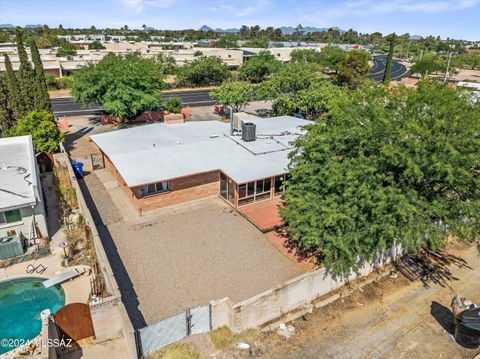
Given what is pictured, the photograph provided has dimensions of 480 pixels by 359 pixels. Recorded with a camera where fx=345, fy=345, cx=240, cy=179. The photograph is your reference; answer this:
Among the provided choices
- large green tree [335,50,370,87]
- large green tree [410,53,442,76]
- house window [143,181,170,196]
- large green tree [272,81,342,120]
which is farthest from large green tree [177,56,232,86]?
house window [143,181,170,196]

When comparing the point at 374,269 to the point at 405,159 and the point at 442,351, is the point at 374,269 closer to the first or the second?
the point at 442,351

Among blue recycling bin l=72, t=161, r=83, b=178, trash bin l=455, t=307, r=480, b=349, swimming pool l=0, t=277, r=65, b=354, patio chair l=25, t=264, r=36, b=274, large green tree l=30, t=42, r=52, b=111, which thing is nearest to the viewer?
trash bin l=455, t=307, r=480, b=349

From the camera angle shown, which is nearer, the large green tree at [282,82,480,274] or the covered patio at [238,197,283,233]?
the large green tree at [282,82,480,274]

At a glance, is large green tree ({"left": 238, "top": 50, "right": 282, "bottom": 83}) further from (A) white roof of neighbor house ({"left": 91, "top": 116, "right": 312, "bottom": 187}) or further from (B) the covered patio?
(B) the covered patio

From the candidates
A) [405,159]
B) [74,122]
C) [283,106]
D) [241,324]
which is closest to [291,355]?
[241,324]

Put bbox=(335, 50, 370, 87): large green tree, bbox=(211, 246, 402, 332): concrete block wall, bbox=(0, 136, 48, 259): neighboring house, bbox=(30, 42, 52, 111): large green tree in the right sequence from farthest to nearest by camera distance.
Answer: bbox=(335, 50, 370, 87): large green tree, bbox=(30, 42, 52, 111): large green tree, bbox=(0, 136, 48, 259): neighboring house, bbox=(211, 246, 402, 332): concrete block wall

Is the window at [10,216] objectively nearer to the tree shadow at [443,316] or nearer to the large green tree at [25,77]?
the large green tree at [25,77]

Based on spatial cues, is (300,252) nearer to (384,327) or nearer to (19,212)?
(384,327)

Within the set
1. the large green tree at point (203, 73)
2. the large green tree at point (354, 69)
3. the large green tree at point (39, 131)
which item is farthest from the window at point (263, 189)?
the large green tree at point (203, 73)
